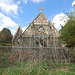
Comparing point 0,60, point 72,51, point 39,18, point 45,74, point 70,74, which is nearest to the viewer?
point 45,74

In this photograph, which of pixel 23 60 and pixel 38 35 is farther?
pixel 38 35

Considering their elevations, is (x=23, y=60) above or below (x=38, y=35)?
below

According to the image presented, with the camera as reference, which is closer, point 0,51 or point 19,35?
point 0,51

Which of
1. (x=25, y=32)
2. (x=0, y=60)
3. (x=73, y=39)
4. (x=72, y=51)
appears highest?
(x=25, y=32)

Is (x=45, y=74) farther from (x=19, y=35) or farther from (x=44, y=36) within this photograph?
(x=19, y=35)

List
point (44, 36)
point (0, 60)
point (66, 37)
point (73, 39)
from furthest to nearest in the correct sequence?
point (44, 36), point (66, 37), point (73, 39), point (0, 60)

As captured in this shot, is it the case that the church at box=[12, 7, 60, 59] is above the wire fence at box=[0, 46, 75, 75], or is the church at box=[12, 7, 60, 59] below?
above

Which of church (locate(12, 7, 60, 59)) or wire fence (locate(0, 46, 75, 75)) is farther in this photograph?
church (locate(12, 7, 60, 59))

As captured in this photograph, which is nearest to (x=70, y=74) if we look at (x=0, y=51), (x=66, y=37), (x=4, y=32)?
(x=66, y=37)

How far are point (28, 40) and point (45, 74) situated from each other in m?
7.54

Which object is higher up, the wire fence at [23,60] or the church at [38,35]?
the church at [38,35]

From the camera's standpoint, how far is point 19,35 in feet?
36.9

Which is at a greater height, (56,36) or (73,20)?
(73,20)

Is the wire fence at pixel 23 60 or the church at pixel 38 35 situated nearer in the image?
the wire fence at pixel 23 60
